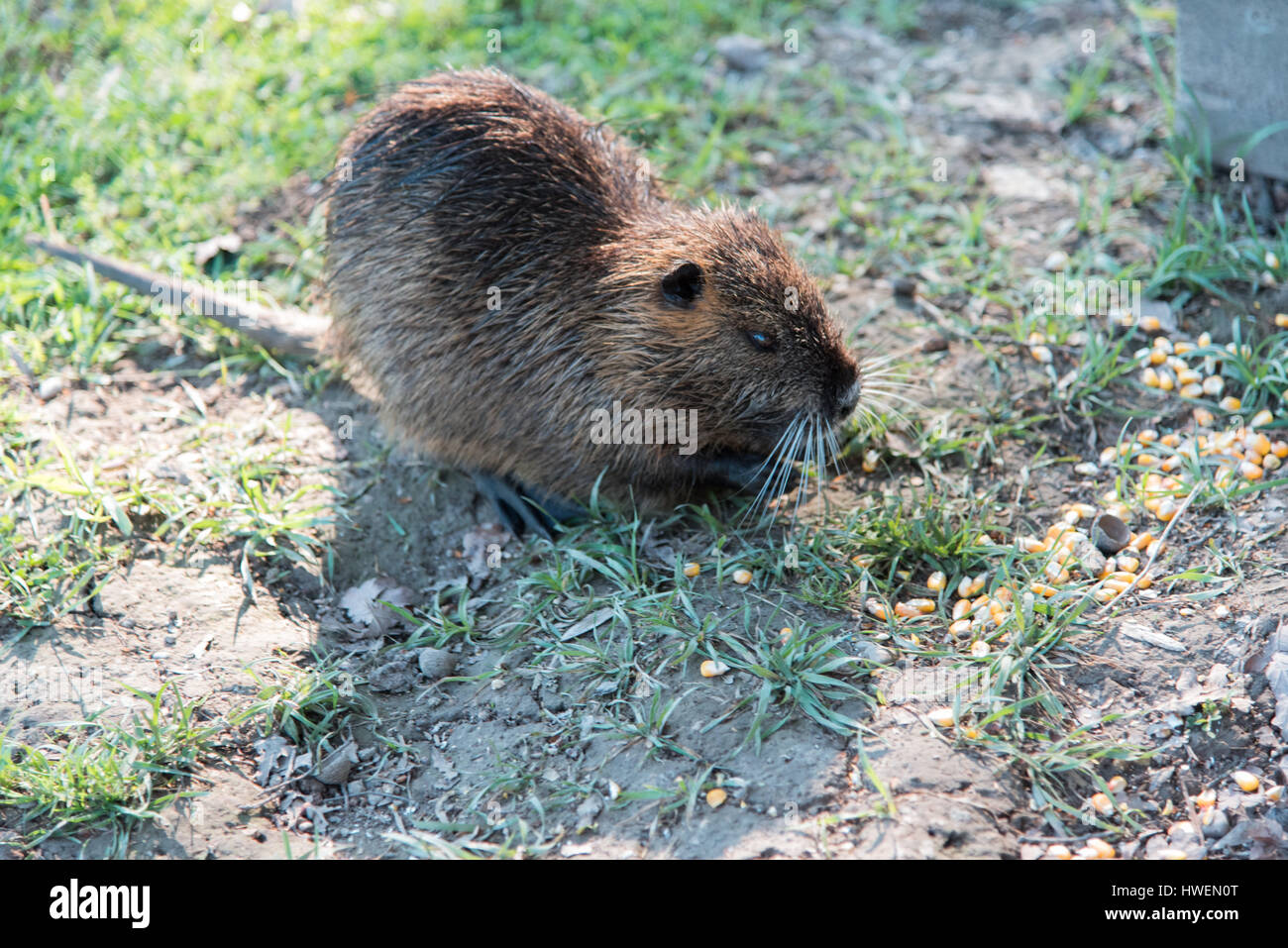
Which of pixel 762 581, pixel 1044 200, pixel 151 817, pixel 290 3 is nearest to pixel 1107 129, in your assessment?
pixel 1044 200

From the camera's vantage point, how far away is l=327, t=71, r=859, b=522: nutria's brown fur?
11.5ft

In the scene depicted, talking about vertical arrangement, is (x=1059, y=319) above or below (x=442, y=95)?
below

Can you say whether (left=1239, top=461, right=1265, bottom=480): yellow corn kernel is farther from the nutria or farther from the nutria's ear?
the nutria's ear

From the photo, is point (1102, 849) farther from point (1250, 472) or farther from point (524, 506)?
point (524, 506)

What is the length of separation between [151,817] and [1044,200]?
4.06m

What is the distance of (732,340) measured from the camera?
11.4ft

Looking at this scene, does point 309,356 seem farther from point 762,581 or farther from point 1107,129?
point 1107,129

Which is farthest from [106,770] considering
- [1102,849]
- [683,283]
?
[1102,849]

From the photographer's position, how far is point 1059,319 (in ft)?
13.5

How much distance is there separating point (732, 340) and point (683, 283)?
238mm
